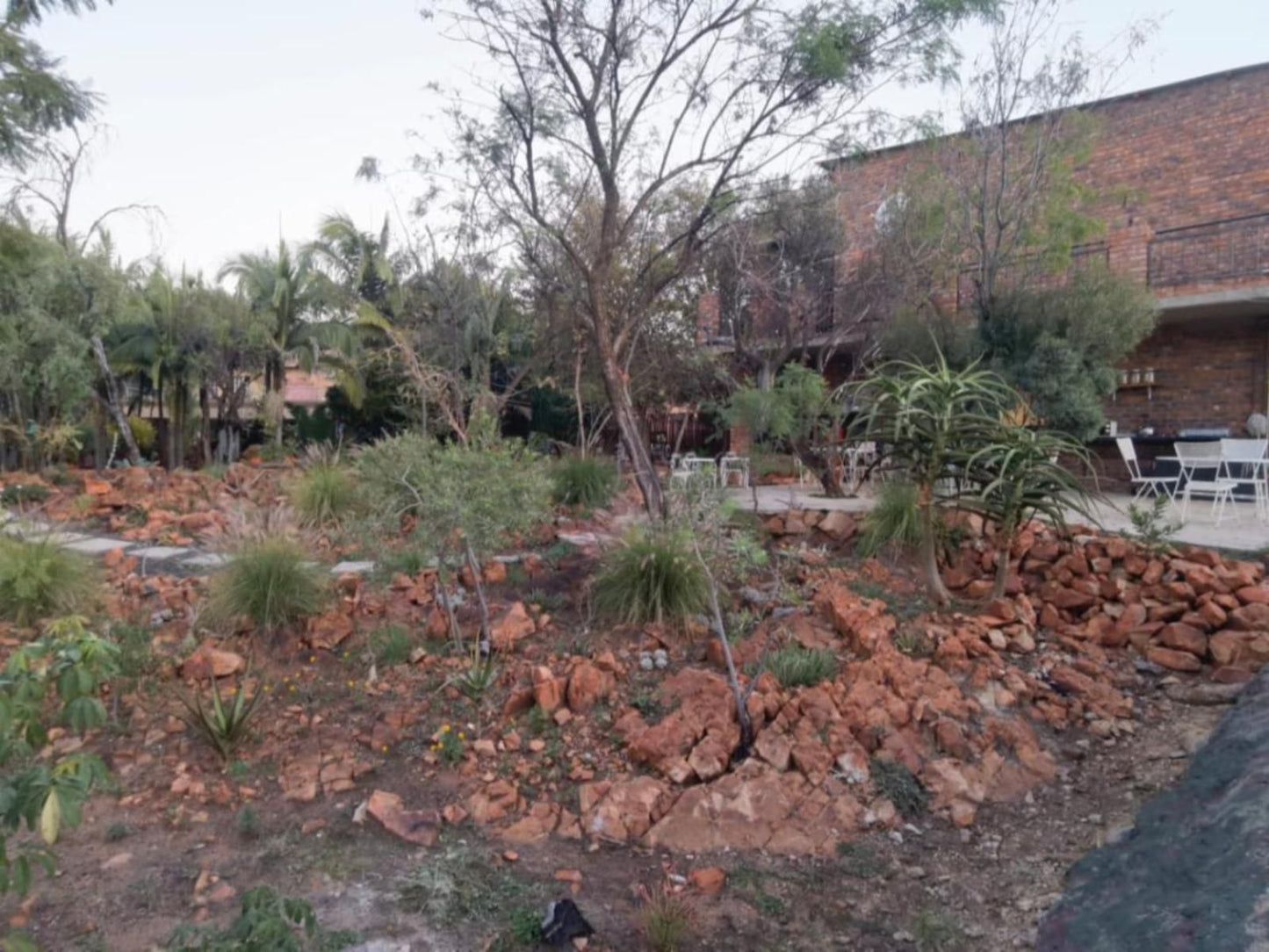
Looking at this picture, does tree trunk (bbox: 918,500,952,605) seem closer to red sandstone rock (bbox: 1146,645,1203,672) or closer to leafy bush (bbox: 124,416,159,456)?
red sandstone rock (bbox: 1146,645,1203,672)

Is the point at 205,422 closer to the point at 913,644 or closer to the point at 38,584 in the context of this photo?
the point at 38,584

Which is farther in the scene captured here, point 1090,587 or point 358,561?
point 358,561

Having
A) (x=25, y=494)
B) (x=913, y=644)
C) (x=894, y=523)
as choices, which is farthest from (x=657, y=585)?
(x=25, y=494)

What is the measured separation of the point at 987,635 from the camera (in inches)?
199

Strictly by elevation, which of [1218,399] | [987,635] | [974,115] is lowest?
[987,635]

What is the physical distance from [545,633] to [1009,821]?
9.04 ft

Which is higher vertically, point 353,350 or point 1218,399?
point 353,350

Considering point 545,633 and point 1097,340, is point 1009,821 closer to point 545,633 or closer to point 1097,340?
point 545,633

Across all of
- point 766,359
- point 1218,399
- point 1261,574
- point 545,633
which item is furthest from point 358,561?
point 1218,399

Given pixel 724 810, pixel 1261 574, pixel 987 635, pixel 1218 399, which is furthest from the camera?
pixel 1218 399

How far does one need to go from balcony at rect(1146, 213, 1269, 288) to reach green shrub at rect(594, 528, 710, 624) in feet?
32.2

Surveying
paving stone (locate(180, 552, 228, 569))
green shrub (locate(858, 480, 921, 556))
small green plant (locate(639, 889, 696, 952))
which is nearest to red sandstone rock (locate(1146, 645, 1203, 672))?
green shrub (locate(858, 480, 921, 556))

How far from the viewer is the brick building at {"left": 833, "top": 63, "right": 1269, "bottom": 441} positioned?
11258mm

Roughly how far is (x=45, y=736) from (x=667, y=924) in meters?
1.93
